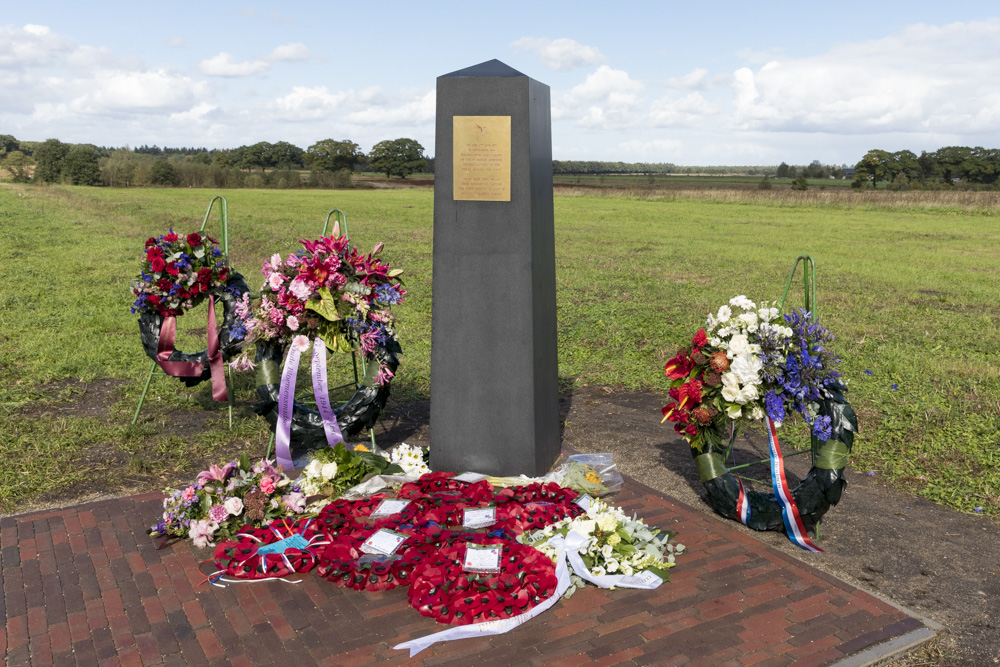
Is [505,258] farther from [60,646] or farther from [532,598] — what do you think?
[60,646]

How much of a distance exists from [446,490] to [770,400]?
2.32m

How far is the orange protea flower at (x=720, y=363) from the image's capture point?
17.1ft

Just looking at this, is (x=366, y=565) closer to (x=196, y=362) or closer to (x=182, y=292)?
(x=196, y=362)

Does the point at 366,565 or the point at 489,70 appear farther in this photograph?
the point at 489,70

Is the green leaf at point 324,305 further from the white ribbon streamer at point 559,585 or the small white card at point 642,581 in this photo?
the small white card at point 642,581

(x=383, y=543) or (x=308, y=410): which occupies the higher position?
(x=308, y=410)

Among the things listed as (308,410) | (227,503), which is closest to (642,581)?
(227,503)

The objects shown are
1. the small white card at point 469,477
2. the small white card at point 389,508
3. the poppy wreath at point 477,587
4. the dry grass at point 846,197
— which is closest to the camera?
the poppy wreath at point 477,587

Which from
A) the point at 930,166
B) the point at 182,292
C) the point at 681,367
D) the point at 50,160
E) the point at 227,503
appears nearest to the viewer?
the point at 227,503

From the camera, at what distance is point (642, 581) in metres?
4.50

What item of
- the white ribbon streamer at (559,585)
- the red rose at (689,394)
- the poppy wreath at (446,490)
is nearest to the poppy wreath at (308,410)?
the poppy wreath at (446,490)

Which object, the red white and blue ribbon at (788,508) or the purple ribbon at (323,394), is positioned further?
the purple ribbon at (323,394)

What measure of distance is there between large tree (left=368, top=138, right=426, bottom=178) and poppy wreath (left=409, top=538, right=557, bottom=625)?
71.6m

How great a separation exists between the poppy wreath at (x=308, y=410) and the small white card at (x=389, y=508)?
1.16 meters
